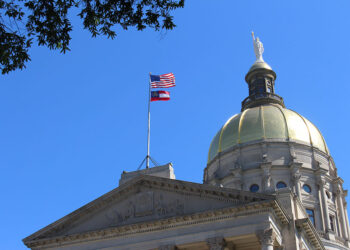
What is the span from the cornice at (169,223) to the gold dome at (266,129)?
81.6ft

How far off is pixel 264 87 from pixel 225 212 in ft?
121

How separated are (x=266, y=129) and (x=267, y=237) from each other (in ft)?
93.3

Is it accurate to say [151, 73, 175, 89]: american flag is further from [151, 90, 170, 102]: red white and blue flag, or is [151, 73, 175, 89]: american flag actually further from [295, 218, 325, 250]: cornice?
[295, 218, 325, 250]: cornice

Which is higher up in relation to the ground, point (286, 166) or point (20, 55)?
point (286, 166)

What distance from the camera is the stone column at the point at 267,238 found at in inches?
1250

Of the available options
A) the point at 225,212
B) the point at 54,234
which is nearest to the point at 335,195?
the point at 225,212

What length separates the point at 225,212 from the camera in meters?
33.3

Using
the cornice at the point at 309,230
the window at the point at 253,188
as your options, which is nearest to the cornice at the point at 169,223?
the cornice at the point at 309,230

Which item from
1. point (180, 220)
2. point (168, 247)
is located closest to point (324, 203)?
point (180, 220)

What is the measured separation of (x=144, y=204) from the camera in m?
36.2

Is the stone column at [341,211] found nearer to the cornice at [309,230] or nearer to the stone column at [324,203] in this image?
the stone column at [324,203]

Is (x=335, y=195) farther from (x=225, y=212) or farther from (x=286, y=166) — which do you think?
(x=225, y=212)

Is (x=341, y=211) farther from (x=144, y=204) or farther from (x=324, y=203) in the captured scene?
(x=144, y=204)

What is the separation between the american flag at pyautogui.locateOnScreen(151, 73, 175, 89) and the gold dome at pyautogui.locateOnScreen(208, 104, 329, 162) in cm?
1549
